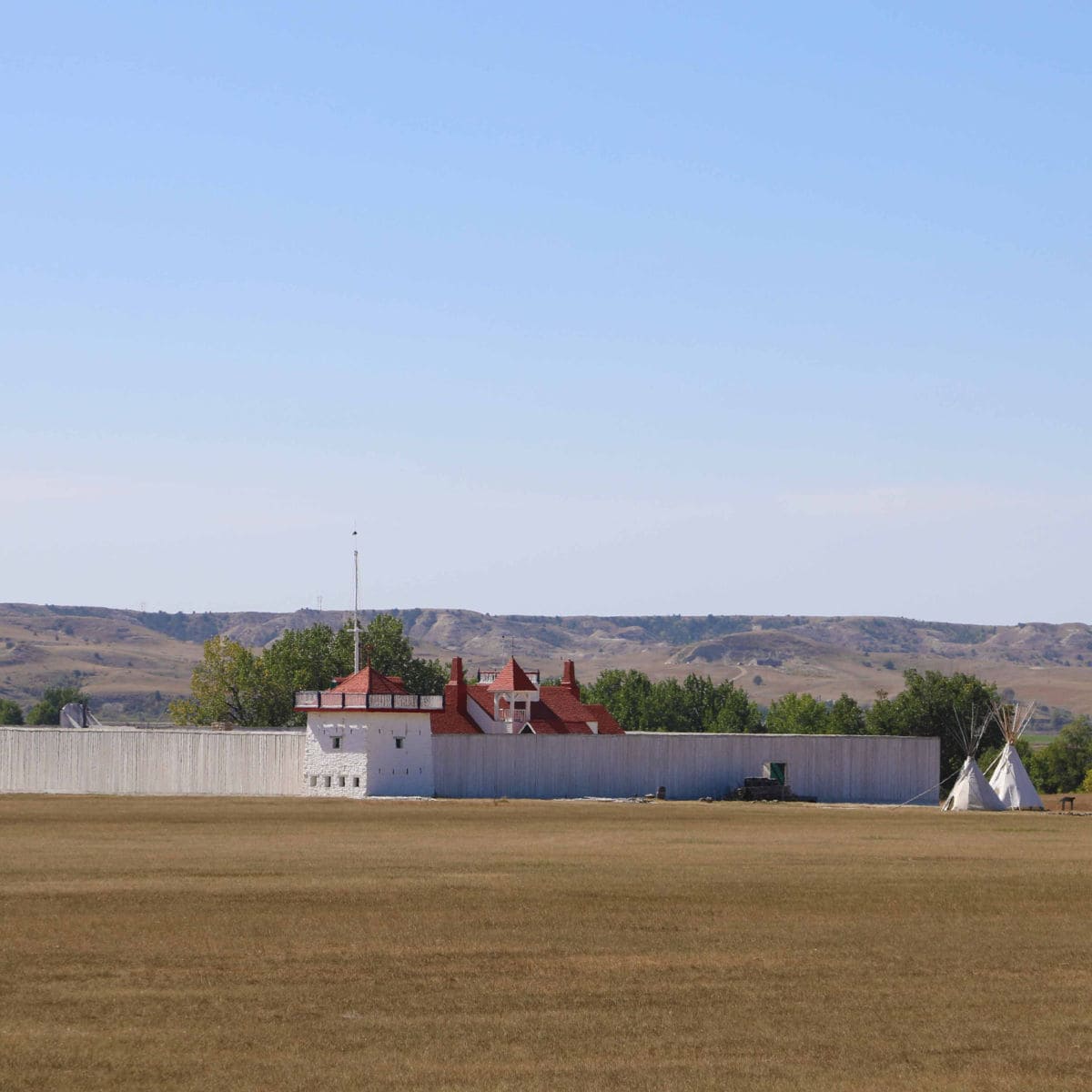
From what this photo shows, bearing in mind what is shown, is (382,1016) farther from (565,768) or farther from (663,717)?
(663,717)

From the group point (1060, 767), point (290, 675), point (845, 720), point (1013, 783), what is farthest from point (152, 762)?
point (1060, 767)

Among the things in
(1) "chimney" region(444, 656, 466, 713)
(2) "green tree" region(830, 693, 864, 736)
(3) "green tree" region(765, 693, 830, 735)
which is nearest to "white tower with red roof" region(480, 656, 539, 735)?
(1) "chimney" region(444, 656, 466, 713)

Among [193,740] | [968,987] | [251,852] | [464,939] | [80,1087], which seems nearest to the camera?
[80,1087]

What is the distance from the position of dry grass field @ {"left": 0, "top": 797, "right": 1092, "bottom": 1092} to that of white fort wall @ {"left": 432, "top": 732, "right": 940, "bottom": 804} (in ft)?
126

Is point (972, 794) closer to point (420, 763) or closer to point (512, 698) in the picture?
point (512, 698)

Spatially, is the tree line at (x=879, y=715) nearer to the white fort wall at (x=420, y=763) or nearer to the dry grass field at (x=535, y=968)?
the white fort wall at (x=420, y=763)

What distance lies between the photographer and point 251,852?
4188 centimetres

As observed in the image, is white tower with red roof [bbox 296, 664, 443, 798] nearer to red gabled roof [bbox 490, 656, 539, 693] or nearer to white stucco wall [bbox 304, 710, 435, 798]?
white stucco wall [bbox 304, 710, 435, 798]

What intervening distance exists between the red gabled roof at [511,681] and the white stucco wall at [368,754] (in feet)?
28.3

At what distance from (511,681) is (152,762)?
59.3 ft

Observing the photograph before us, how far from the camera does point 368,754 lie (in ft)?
264

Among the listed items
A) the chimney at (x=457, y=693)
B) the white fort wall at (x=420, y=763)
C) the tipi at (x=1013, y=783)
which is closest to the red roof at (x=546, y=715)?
the chimney at (x=457, y=693)

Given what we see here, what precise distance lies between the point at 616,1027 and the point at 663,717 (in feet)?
464

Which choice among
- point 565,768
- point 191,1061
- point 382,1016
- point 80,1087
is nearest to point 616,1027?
point 382,1016
